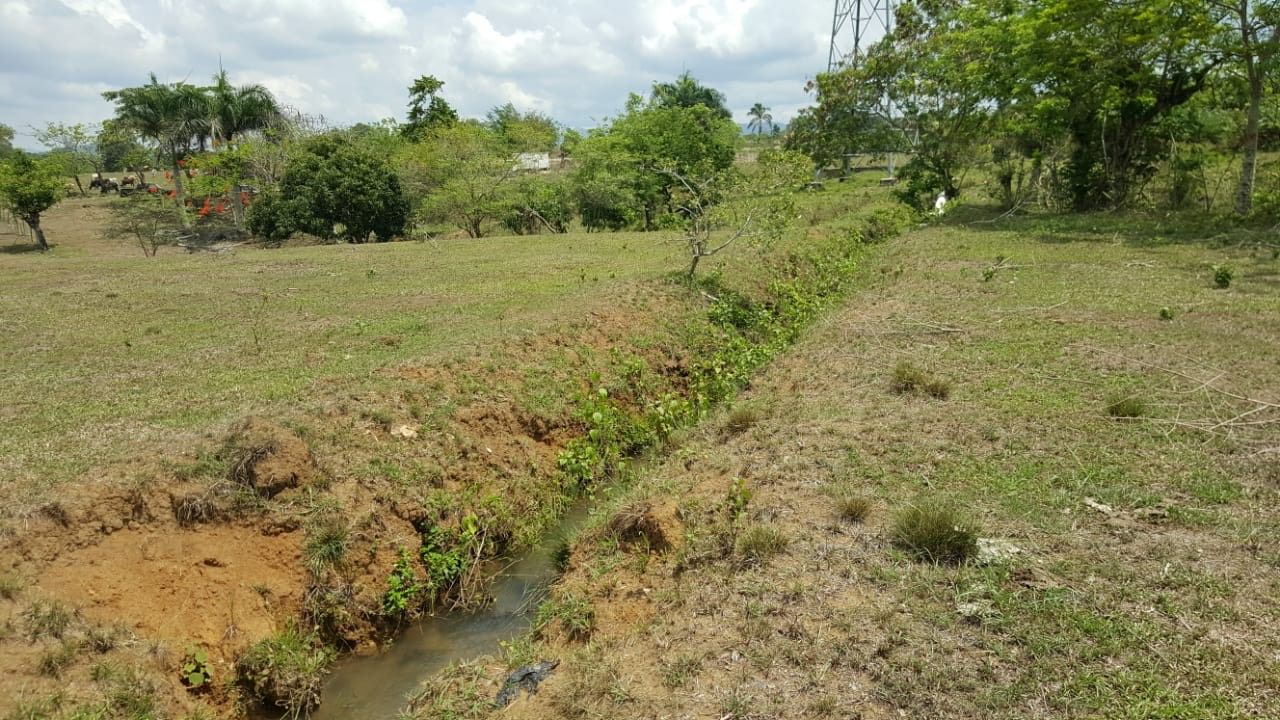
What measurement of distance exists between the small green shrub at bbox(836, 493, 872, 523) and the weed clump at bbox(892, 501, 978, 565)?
1.13 ft

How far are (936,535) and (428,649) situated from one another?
13.1ft

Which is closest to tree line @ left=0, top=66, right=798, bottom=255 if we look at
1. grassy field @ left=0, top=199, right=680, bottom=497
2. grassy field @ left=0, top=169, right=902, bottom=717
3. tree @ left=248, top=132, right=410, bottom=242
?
tree @ left=248, top=132, right=410, bottom=242

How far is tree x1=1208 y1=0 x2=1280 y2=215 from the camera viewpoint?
1619 centimetres

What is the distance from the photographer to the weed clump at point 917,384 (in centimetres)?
774

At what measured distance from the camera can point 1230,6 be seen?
16.6 meters

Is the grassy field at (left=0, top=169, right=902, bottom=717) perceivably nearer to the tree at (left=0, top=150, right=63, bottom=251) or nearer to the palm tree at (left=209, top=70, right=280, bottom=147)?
the tree at (left=0, top=150, right=63, bottom=251)

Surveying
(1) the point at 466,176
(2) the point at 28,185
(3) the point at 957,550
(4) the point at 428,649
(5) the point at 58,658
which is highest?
(2) the point at 28,185

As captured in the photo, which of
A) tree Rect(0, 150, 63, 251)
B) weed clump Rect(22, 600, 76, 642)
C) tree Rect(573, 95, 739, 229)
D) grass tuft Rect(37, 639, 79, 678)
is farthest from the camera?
tree Rect(573, 95, 739, 229)

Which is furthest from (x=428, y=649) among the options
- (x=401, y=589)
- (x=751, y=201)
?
(x=751, y=201)

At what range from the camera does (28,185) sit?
2714cm

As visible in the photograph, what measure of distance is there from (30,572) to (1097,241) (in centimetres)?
1858

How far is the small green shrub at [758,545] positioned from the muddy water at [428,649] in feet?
6.65

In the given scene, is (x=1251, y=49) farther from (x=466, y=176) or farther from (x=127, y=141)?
(x=127, y=141)

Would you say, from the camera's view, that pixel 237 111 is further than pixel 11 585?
Yes
